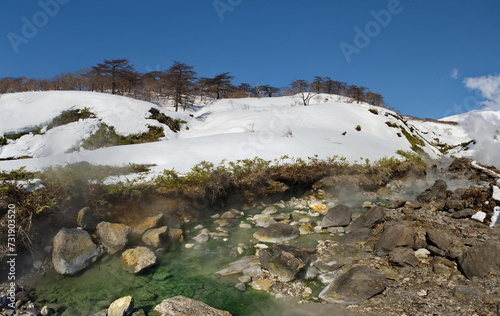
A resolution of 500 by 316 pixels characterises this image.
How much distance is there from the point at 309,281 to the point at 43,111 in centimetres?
1934

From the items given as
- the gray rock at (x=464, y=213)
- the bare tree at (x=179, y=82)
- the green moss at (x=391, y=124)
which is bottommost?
the gray rock at (x=464, y=213)

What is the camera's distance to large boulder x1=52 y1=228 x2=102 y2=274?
16.7 ft

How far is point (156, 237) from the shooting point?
629cm

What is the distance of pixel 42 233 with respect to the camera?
557cm

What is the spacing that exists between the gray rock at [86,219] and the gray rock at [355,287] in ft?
16.4

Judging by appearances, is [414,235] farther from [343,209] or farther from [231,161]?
[231,161]

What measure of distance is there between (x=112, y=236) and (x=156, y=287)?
1.75m

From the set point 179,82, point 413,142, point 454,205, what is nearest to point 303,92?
point 179,82

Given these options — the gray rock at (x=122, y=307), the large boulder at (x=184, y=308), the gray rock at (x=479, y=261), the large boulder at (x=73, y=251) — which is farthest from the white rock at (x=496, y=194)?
the large boulder at (x=73, y=251)

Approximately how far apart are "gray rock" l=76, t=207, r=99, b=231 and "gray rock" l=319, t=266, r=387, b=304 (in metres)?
5.00

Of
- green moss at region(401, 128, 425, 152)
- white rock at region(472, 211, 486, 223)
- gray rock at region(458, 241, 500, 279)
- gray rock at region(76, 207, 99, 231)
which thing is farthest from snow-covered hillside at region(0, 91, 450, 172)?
gray rock at region(458, 241, 500, 279)

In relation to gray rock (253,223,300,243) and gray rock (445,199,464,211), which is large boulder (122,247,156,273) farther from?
gray rock (445,199,464,211)

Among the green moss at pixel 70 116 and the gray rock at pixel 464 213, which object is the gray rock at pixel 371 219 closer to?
the gray rock at pixel 464 213

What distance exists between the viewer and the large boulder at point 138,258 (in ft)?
17.4
